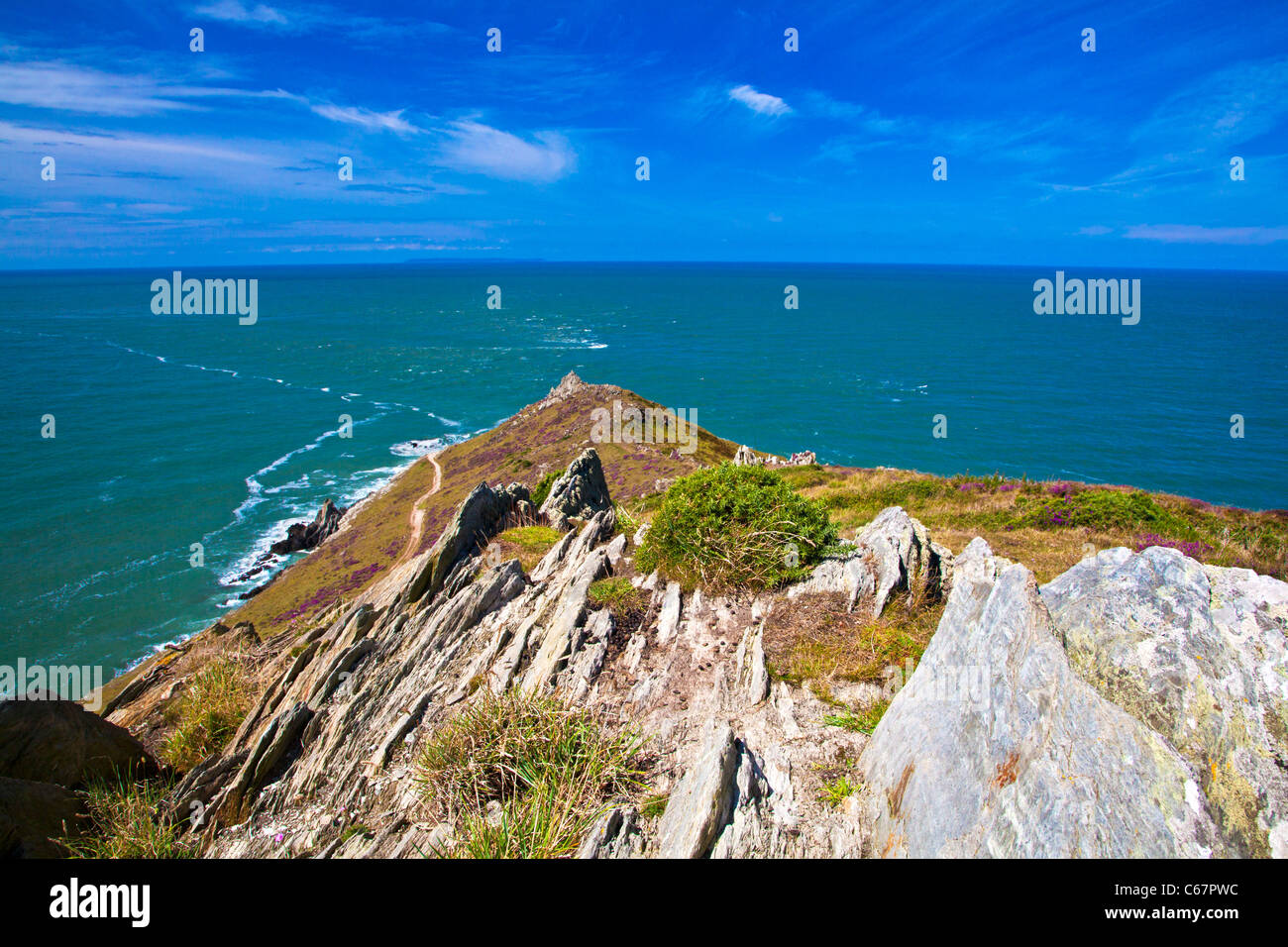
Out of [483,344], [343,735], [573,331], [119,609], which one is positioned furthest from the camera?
[573,331]

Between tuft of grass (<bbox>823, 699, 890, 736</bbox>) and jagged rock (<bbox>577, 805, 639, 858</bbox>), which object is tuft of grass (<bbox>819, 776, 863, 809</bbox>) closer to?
tuft of grass (<bbox>823, 699, 890, 736</bbox>)

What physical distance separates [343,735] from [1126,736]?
1204 centimetres

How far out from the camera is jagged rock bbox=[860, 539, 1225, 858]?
518 centimetres

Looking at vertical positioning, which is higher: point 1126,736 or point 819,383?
point 819,383

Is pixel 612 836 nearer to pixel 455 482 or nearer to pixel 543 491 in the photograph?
pixel 543 491

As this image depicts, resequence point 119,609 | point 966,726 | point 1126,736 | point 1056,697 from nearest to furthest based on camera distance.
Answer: point 1126,736 → point 1056,697 → point 966,726 → point 119,609

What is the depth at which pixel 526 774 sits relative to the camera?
7.56 metres

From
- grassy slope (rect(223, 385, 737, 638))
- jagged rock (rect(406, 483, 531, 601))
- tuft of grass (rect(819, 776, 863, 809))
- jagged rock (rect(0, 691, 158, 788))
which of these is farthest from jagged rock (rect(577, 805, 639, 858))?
grassy slope (rect(223, 385, 737, 638))

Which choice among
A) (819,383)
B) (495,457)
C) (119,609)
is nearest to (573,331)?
(819,383)

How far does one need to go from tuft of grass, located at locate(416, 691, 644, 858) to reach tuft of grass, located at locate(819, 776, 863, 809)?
236 centimetres

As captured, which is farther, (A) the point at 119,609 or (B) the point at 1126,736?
(A) the point at 119,609
